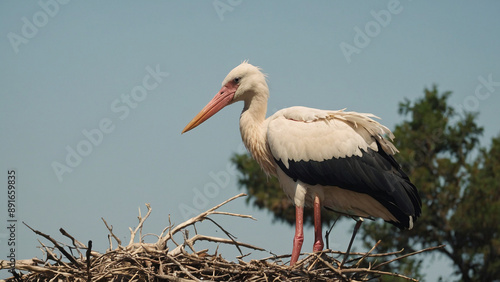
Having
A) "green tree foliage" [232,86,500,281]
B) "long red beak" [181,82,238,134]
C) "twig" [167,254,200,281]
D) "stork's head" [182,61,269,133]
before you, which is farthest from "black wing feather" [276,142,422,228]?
"green tree foliage" [232,86,500,281]

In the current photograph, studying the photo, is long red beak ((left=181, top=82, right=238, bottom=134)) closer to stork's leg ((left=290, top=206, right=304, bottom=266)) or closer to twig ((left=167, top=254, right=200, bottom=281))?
stork's leg ((left=290, top=206, right=304, bottom=266))

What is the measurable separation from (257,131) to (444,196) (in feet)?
35.5

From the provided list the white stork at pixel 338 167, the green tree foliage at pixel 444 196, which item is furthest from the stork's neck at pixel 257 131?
the green tree foliage at pixel 444 196

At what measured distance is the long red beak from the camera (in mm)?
6863

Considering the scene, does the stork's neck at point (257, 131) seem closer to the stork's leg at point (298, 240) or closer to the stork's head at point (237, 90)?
the stork's head at point (237, 90)

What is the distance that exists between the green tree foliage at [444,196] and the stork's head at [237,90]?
899 centimetres

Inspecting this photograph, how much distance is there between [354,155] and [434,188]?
10464mm

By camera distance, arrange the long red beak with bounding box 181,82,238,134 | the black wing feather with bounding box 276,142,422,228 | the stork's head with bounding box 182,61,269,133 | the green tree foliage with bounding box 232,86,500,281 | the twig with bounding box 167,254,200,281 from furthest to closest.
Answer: the green tree foliage with bounding box 232,86,500,281 < the long red beak with bounding box 181,82,238,134 < the stork's head with bounding box 182,61,269,133 < the black wing feather with bounding box 276,142,422,228 < the twig with bounding box 167,254,200,281

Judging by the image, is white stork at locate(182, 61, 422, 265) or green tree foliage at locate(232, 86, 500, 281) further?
green tree foliage at locate(232, 86, 500, 281)

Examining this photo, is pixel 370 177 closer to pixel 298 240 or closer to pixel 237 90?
pixel 298 240

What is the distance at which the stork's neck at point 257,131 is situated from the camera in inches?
257

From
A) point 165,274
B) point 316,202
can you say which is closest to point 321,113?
point 316,202

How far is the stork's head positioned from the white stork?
17.9 inches

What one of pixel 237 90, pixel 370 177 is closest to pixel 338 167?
pixel 370 177
